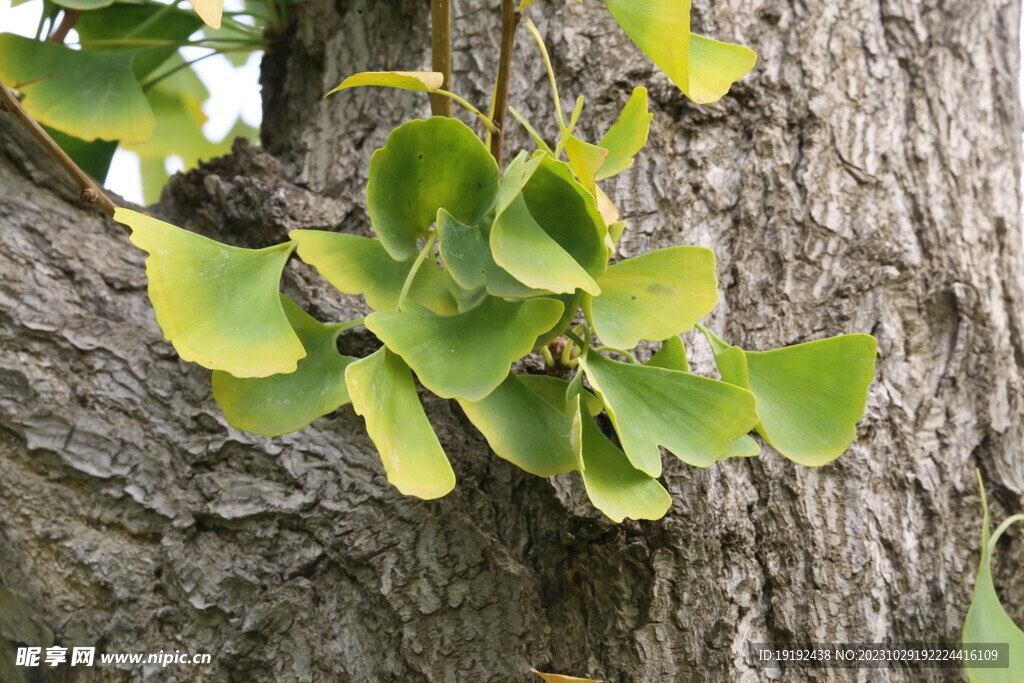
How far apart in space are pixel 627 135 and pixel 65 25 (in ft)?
2.40

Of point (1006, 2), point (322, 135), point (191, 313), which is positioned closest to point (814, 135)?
point (1006, 2)

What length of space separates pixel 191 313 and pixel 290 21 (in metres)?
0.72

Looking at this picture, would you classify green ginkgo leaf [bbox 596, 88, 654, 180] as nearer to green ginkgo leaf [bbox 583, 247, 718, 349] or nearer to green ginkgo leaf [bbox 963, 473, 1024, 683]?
green ginkgo leaf [bbox 583, 247, 718, 349]

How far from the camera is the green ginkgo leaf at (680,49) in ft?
1.94

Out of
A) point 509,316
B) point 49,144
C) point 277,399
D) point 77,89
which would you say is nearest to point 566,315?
point 509,316

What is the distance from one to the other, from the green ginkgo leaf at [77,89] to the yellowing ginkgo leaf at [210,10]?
402 mm

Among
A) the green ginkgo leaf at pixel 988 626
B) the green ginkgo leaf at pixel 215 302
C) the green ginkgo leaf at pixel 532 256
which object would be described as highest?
the green ginkgo leaf at pixel 532 256

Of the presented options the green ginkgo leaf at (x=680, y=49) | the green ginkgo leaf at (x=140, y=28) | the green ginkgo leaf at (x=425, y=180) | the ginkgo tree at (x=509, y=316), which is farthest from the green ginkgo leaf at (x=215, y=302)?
the green ginkgo leaf at (x=140, y=28)

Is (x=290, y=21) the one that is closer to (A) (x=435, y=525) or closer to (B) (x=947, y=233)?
(A) (x=435, y=525)

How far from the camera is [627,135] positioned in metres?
0.67

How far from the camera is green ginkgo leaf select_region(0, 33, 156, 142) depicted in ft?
2.85

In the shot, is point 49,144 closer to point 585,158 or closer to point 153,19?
point 153,19

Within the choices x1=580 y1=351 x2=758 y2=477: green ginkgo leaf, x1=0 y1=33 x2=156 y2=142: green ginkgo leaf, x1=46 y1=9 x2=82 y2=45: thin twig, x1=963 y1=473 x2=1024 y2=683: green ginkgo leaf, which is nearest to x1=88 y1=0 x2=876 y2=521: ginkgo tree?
x1=580 y1=351 x2=758 y2=477: green ginkgo leaf

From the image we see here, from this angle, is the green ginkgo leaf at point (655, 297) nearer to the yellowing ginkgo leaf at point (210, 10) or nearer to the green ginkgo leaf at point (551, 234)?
the green ginkgo leaf at point (551, 234)
